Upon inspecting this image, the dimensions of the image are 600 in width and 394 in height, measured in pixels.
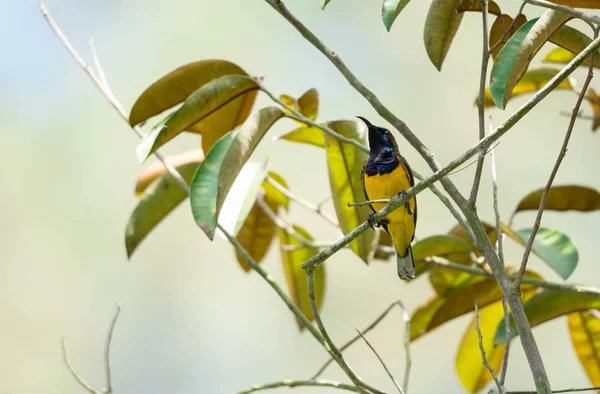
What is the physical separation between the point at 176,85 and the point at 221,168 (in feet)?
1.54

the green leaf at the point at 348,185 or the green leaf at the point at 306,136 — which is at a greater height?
the green leaf at the point at 306,136

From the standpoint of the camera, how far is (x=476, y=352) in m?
2.39

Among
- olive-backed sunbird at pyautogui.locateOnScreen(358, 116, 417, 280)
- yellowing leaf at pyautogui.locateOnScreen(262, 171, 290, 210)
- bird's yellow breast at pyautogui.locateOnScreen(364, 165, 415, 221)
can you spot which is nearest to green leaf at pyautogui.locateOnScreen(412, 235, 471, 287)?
olive-backed sunbird at pyautogui.locateOnScreen(358, 116, 417, 280)

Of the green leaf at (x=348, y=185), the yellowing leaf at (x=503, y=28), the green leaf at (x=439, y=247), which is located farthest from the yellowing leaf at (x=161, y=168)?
the yellowing leaf at (x=503, y=28)

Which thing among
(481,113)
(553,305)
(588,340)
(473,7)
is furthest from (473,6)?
(588,340)

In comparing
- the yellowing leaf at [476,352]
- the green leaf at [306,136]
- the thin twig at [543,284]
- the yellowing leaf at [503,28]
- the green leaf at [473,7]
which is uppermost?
the green leaf at [473,7]

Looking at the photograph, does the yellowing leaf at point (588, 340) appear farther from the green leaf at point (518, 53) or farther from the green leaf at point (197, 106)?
the green leaf at point (197, 106)

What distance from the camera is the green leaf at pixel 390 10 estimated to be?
1472mm

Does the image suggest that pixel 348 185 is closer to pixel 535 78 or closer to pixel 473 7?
pixel 473 7

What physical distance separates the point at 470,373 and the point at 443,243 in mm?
610

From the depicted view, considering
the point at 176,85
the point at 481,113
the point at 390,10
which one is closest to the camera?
the point at 481,113

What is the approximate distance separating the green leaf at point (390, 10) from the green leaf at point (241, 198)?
1.66 feet

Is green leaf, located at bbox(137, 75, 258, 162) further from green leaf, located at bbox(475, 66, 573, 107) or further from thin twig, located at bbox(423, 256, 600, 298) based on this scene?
green leaf, located at bbox(475, 66, 573, 107)

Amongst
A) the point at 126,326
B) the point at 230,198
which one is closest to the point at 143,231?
the point at 230,198
